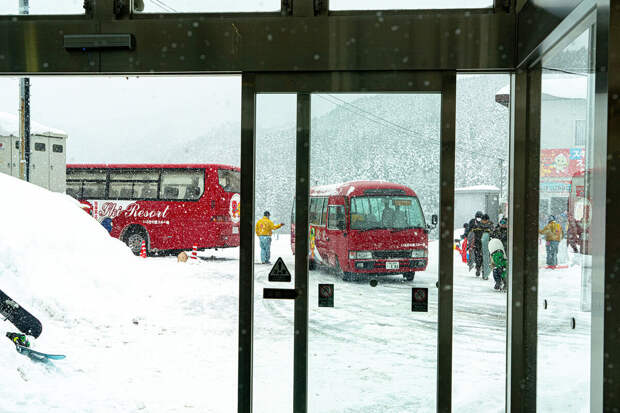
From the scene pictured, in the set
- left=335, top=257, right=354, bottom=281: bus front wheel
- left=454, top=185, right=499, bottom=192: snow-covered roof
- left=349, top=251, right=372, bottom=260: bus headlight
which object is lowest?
left=335, top=257, right=354, bottom=281: bus front wheel

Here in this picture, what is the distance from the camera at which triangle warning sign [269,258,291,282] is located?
9.69ft

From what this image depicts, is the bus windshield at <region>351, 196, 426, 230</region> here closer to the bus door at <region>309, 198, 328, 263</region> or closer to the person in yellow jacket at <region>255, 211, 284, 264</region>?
the bus door at <region>309, 198, 328, 263</region>

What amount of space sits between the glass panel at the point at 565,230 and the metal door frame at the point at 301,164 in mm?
496

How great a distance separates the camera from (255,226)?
9.52 ft

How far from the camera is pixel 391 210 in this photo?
9.60 feet

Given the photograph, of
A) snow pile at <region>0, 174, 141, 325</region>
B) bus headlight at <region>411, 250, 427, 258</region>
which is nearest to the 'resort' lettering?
snow pile at <region>0, 174, 141, 325</region>

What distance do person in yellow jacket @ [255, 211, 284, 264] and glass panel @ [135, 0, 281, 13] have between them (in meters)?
1.20

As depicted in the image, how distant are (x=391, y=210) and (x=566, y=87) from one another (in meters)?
1.09

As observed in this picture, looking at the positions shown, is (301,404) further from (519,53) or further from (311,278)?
(519,53)

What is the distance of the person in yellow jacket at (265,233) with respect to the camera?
9.55 feet

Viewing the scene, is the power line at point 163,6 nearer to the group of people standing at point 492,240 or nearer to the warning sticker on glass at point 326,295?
the warning sticker on glass at point 326,295

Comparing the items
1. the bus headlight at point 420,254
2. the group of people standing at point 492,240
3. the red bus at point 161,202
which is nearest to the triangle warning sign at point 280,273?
the bus headlight at point 420,254

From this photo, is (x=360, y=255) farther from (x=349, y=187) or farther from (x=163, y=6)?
(x=163, y=6)

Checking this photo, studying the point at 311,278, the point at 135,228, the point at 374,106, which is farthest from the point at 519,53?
the point at 135,228
